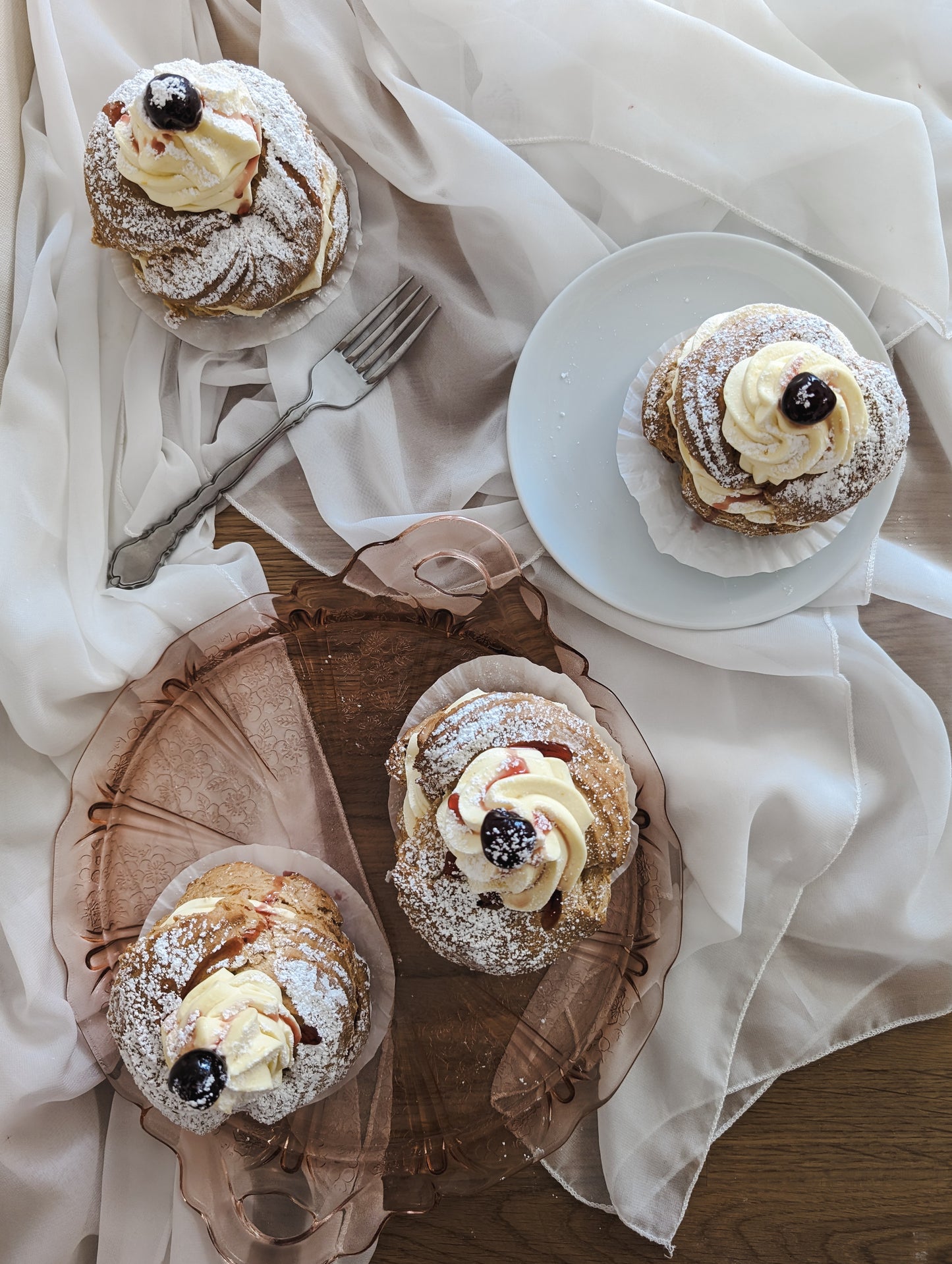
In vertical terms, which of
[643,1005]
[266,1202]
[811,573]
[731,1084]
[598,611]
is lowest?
[266,1202]

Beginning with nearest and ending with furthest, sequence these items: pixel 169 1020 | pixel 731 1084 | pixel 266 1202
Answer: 1. pixel 169 1020
2. pixel 266 1202
3. pixel 731 1084

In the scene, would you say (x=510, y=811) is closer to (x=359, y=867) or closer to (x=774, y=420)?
(x=359, y=867)

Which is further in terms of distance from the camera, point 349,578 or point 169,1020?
point 349,578

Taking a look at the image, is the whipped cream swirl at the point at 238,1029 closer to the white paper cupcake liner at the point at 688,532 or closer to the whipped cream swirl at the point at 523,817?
the whipped cream swirl at the point at 523,817

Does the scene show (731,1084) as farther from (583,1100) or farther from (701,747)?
(701,747)

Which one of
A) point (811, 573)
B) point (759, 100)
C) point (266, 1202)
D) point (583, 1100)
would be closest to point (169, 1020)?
point (266, 1202)

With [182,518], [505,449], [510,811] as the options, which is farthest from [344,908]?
[505,449]
